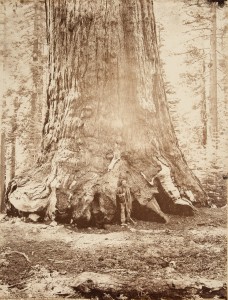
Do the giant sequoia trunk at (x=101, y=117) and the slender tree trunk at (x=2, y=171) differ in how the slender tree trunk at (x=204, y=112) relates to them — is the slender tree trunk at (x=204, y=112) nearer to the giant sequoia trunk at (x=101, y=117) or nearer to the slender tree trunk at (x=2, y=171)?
the giant sequoia trunk at (x=101, y=117)

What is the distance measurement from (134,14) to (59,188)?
1888mm

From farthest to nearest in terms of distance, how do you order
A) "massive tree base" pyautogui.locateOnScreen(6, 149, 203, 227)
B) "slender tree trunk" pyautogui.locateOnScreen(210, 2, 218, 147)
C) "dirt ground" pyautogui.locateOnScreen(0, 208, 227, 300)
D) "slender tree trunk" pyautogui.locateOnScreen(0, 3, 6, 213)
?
"slender tree trunk" pyautogui.locateOnScreen(0, 3, 6, 213) < "slender tree trunk" pyautogui.locateOnScreen(210, 2, 218, 147) < "massive tree base" pyautogui.locateOnScreen(6, 149, 203, 227) < "dirt ground" pyautogui.locateOnScreen(0, 208, 227, 300)

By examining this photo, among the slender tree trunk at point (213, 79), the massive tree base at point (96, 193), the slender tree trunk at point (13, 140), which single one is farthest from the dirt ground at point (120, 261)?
the slender tree trunk at point (213, 79)

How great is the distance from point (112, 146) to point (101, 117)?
0.31m

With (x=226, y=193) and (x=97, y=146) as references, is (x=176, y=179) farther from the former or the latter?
(x=97, y=146)

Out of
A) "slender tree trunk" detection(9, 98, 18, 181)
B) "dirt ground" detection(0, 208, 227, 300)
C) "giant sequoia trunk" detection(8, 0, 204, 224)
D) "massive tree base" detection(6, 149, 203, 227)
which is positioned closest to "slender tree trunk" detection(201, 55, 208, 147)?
"giant sequoia trunk" detection(8, 0, 204, 224)

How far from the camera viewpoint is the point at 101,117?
310 cm

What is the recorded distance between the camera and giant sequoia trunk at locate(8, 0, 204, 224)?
3.05m

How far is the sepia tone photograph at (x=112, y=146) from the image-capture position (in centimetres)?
291

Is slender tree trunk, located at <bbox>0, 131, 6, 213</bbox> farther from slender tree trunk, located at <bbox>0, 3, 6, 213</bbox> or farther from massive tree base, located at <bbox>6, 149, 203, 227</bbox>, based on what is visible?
massive tree base, located at <bbox>6, 149, 203, 227</bbox>

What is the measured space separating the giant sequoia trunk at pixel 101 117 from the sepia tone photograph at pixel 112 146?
0.01m

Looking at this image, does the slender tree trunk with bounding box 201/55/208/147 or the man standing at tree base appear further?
the slender tree trunk with bounding box 201/55/208/147

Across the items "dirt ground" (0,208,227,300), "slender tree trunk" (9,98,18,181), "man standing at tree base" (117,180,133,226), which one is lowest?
"dirt ground" (0,208,227,300)

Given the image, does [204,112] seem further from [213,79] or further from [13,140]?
[13,140]
